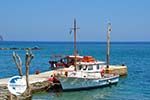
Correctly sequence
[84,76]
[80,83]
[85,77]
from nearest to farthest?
[80,83], [85,77], [84,76]

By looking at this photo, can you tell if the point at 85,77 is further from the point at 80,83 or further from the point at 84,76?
the point at 80,83

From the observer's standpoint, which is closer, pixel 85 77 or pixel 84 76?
pixel 85 77

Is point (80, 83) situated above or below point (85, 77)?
below

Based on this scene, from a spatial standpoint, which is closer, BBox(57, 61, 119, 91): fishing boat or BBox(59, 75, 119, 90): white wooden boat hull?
BBox(59, 75, 119, 90): white wooden boat hull

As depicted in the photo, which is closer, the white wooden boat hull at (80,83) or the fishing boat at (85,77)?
the white wooden boat hull at (80,83)

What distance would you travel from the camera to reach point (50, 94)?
4212cm

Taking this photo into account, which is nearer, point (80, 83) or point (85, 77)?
point (80, 83)

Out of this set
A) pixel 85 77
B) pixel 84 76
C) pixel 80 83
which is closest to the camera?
pixel 80 83

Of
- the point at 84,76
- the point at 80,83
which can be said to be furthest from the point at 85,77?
the point at 80,83

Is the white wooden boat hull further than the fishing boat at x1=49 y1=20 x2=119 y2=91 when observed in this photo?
No

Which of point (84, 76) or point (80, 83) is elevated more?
point (84, 76)

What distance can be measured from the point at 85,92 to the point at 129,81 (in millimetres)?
13044

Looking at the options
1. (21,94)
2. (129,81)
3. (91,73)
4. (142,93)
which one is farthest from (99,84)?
(21,94)
